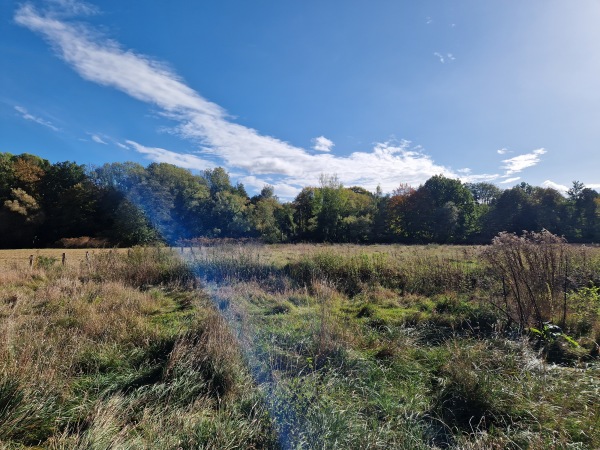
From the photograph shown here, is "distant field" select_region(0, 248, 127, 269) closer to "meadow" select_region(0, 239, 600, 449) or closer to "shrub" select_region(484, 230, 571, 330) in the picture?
"meadow" select_region(0, 239, 600, 449)

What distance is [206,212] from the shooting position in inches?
1593

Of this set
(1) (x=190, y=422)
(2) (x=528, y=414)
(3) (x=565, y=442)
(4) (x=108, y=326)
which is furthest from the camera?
(4) (x=108, y=326)

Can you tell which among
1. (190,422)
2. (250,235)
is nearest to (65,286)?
(190,422)

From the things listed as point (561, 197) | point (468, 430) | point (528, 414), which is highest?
point (561, 197)

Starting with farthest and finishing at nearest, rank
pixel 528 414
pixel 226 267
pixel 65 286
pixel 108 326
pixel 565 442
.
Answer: pixel 226 267 < pixel 65 286 < pixel 108 326 < pixel 528 414 < pixel 565 442

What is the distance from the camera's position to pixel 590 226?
31.5 meters

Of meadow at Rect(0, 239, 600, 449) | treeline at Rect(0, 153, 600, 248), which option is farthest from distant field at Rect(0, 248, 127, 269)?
treeline at Rect(0, 153, 600, 248)

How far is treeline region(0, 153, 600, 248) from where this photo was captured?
35.6 m

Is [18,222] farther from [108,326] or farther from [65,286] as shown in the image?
[108,326]

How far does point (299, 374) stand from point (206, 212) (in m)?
39.6

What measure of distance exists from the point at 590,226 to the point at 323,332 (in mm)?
41874

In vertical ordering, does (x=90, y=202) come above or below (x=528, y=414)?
above

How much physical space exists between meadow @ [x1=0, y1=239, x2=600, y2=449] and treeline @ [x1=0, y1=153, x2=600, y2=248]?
30530mm

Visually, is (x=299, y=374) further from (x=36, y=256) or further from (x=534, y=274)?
(x=36, y=256)
